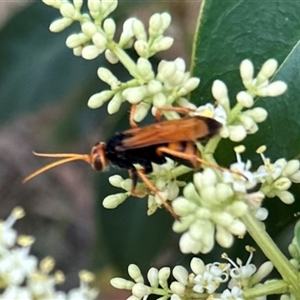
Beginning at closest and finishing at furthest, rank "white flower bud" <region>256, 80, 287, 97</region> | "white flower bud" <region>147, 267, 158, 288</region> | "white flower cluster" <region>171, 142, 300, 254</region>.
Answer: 1. "white flower cluster" <region>171, 142, 300, 254</region>
2. "white flower bud" <region>256, 80, 287, 97</region>
3. "white flower bud" <region>147, 267, 158, 288</region>

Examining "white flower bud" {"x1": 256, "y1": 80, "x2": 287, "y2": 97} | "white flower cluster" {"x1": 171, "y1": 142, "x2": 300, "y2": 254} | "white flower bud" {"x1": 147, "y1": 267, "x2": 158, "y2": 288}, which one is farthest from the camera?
"white flower bud" {"x1": 147, "y1": 267, "x2": 158, "y2": 288}

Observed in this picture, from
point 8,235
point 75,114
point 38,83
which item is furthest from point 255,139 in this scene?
point 75,114

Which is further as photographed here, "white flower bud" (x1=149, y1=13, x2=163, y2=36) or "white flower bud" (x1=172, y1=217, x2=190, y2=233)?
"white flower bud" (x1=149, y1=13, x2=163, y2=36)

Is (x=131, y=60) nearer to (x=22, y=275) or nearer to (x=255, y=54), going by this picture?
(x=255, y=54)

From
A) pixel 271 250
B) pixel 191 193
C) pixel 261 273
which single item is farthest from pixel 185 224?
pixel 261 273

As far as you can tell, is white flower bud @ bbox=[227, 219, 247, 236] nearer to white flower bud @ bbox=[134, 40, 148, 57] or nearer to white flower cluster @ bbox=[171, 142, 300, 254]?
white flower cluster @ bbox=[171, 142, 300, 254]

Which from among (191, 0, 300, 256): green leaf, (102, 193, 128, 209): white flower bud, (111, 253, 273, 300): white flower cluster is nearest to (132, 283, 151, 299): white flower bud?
(111, 253, 273, 300): white flower cluster

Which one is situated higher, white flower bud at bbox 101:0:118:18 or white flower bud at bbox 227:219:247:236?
white flower bud at bbox 101:0:118:18

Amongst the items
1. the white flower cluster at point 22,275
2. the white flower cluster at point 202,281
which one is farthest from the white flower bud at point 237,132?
the white flower cluster at point 22,275

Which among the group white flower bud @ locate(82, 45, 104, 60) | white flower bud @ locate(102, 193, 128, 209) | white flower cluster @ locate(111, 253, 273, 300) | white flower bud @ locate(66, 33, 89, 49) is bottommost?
white flower cluster @ locate(111, 253, 273, 300)

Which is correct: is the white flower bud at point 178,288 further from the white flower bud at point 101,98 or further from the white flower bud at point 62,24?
the white flower bud at point 62,24
